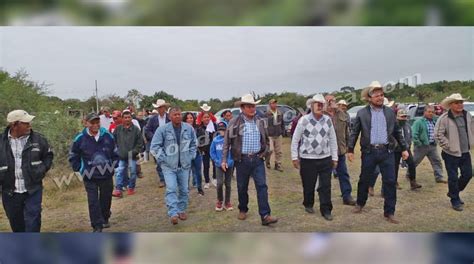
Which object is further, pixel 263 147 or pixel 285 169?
pixel 285 169

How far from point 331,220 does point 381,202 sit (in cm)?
57

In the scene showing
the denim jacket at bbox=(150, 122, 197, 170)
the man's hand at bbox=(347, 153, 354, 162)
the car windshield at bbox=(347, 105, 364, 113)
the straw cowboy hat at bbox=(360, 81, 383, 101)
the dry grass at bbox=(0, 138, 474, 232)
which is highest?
the straw cowboy hat at bbox=(360, 81, 383, 101)

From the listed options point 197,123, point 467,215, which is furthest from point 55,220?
point 467,215

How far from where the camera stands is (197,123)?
162 inches

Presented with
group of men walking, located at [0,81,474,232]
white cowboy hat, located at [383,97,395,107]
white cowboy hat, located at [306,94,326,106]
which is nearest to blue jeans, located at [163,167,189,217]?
group of men walking, located at [0,81,474,232]

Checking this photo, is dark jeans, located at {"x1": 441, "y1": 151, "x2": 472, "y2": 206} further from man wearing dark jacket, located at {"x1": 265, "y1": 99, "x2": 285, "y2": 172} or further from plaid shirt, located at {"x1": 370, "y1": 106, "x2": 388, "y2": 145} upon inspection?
man wearing dark jacket, located at {"x1": 265, "y1": 99, "x2": 285, "y2": 172}

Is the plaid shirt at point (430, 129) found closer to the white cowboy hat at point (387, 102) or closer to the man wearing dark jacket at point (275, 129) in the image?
the white cowboy hat at point (387, 102)

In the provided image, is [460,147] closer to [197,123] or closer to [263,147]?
[263,147]

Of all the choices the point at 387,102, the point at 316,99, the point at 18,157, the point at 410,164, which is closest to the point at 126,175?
the point at 18,157

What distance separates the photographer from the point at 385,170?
141 inches

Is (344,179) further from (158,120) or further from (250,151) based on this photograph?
(158,120)

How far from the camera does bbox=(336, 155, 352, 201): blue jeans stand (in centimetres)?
391

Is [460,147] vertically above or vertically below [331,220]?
above

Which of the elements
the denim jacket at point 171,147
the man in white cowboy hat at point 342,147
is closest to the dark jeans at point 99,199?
the denim jacket at point 171,147
